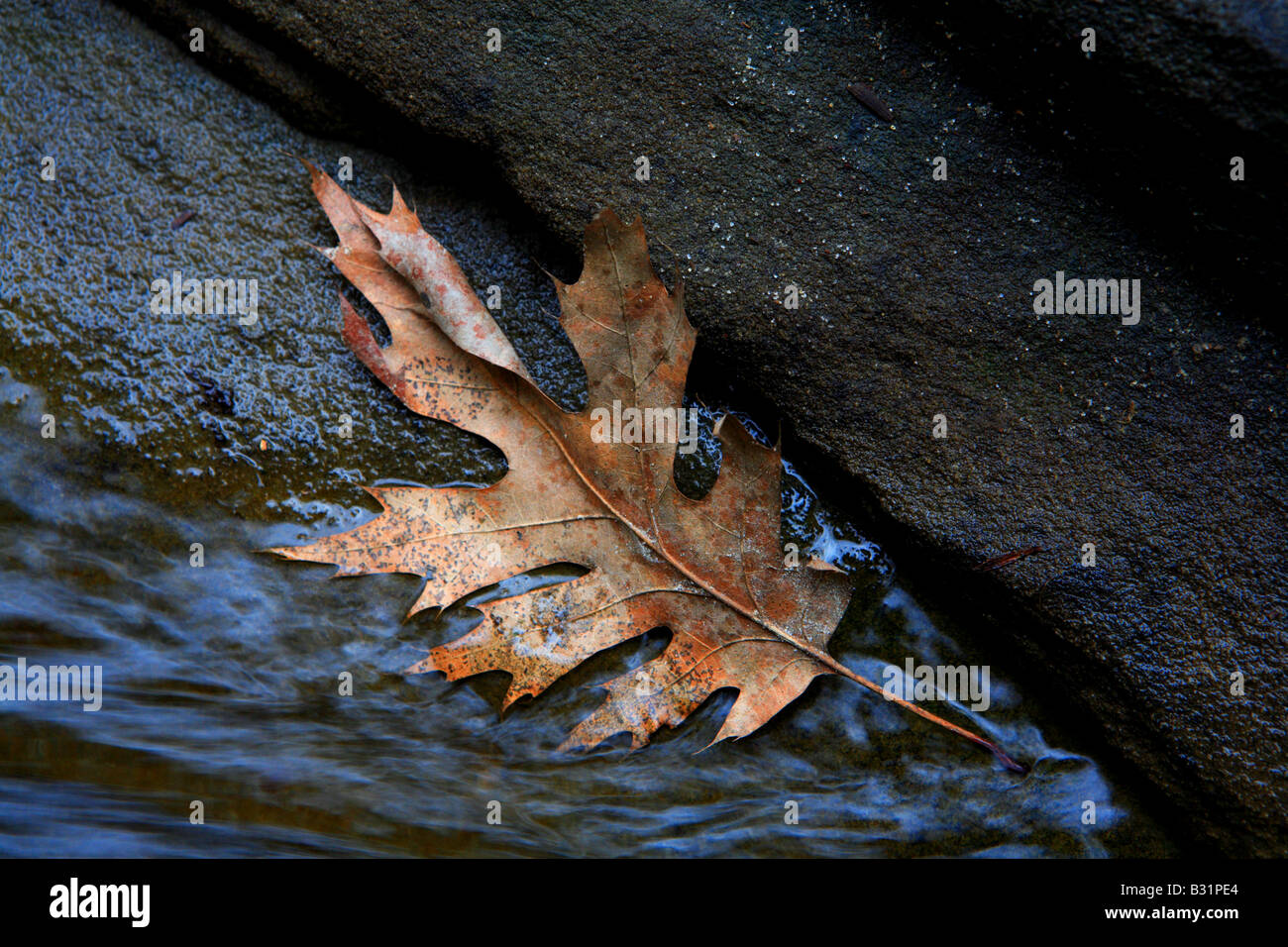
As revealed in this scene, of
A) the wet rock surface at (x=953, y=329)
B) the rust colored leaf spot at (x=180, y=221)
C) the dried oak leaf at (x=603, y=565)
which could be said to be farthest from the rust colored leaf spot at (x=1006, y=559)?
the rust colored leaf spot at (x=180, y=221)

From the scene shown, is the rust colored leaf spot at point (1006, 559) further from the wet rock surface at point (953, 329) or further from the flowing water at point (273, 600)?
the flowing water at point (273, 600)

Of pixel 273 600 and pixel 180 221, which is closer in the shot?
pixel 273 600

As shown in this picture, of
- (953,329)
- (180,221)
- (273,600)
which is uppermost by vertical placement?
(180,221)

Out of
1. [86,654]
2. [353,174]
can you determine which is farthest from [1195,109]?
[86,654]

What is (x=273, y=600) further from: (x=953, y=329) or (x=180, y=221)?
(x=953, y=329)

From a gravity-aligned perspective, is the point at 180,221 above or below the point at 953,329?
above

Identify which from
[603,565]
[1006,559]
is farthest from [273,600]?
[1006,559]
